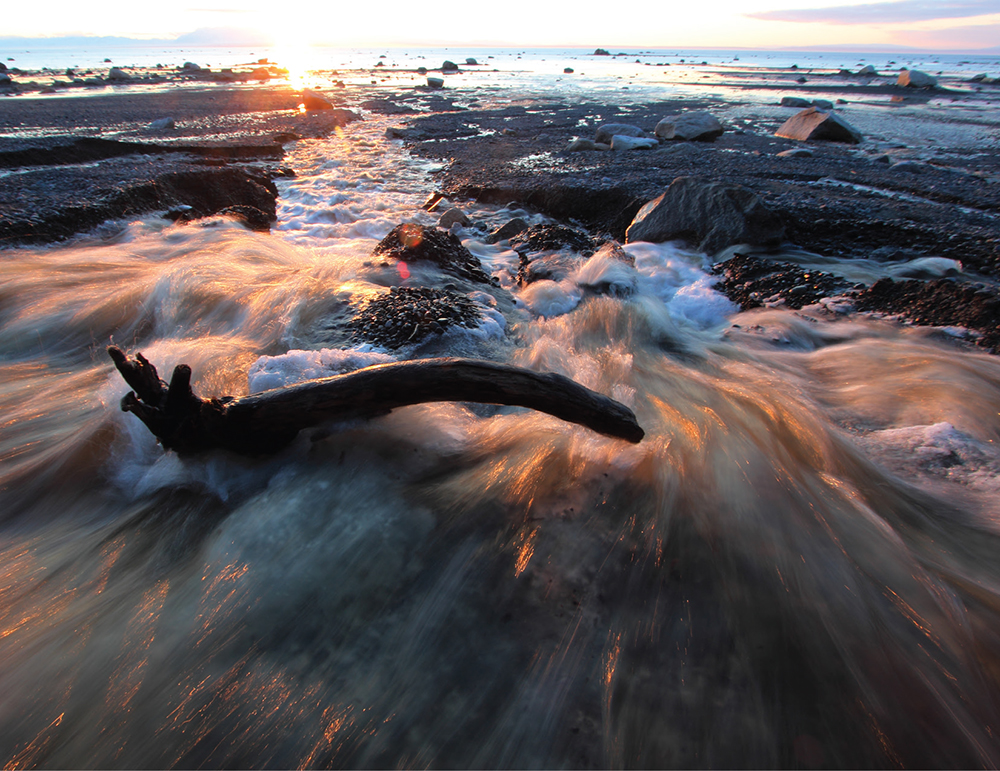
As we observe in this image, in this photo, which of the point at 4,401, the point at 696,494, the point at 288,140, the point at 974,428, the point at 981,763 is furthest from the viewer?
the point at 288,140

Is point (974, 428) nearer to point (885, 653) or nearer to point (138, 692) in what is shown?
point (885, 653)

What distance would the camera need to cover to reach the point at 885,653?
1.53 m

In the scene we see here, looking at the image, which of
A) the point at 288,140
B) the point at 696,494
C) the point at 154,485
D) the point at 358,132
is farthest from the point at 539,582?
the point at 358,132

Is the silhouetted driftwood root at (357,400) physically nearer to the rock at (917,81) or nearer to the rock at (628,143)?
the rock at (628,143)

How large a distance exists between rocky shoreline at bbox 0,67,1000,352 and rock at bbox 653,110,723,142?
0.35m

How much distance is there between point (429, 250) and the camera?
15.1 ft

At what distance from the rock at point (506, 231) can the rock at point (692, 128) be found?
6.96 m

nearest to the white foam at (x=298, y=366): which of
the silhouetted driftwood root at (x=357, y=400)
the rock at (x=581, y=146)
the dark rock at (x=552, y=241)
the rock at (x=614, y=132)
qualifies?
the silhouetted driftwood root at (x=357, y=400)

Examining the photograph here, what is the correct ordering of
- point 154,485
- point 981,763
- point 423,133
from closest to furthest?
1. point 981,763
2. point 154,485
3. point 423,133

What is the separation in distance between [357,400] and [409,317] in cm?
150

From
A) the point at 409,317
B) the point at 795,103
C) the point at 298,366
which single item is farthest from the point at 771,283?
the point at 795,103

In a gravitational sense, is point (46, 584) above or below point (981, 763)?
below

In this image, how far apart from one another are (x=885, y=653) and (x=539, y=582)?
1164 millimetres

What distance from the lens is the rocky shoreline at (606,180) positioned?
14.7 feet
